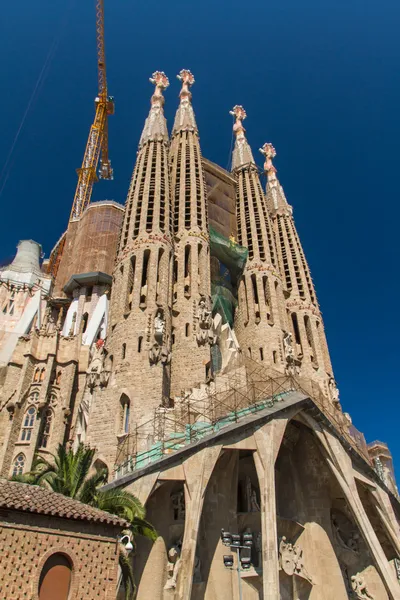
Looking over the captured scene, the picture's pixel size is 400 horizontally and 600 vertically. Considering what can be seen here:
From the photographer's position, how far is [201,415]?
74.6 ft

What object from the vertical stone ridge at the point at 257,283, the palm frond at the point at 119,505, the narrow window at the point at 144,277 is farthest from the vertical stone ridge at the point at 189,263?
the palm frond at the point at 119,505

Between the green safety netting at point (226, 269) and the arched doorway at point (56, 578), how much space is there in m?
24.0

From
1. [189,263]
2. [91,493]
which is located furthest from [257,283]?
[91,493]

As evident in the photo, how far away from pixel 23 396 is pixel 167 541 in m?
12.9

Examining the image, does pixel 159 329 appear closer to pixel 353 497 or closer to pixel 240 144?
pixel 353 497

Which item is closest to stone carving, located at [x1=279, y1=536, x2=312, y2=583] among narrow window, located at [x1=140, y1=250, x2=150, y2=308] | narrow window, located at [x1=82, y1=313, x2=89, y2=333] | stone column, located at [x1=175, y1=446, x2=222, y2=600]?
stone column, located at [x1=175, y1=446, x2=222, y2=600]

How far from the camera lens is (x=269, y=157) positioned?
51781 mm

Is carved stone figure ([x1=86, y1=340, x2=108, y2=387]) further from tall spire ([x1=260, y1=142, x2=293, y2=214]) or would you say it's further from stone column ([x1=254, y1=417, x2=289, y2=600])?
tall spire ([x1=260, y1=142, x2=293, y2=214])

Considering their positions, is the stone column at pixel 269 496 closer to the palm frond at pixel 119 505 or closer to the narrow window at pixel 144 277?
the palm frond at pixel 119 505

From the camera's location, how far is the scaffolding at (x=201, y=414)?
66.6 ft

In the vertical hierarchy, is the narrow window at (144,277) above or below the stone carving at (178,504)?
above

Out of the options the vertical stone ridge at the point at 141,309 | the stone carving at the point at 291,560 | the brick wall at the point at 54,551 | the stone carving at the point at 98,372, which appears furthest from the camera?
the stone carving at the point at 98,372

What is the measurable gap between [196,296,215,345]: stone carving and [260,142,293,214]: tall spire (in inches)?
783

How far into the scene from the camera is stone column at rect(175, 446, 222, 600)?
16.9 metres
